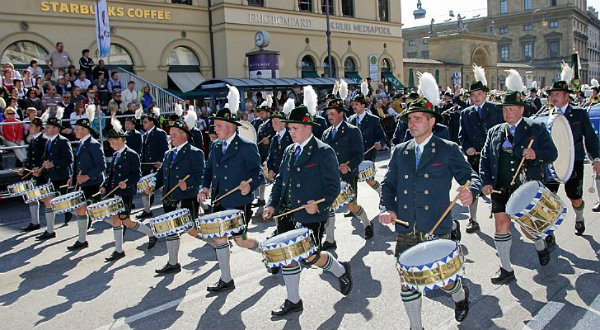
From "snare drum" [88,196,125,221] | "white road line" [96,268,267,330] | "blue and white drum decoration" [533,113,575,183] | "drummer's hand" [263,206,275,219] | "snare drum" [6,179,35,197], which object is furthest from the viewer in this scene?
"snare drum" [6,179,35,197]

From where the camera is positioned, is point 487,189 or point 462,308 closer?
point 462,308

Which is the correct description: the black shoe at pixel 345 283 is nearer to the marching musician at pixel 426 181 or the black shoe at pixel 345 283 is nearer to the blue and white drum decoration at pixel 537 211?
the marching musician at pixel 426 181

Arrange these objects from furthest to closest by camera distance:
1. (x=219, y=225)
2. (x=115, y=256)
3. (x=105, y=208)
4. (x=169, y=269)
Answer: (x=115, y=256) → (x=105, y=208) → (x=169, y=269) → (x=219, y=225)

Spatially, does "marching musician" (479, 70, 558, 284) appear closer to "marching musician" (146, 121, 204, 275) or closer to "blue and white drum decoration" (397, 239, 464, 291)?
"blue and white drum decoration" (397, 239, 464, 291)

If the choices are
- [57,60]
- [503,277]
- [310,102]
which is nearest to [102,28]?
[57,60]

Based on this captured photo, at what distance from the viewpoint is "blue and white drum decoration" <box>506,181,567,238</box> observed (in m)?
5.39

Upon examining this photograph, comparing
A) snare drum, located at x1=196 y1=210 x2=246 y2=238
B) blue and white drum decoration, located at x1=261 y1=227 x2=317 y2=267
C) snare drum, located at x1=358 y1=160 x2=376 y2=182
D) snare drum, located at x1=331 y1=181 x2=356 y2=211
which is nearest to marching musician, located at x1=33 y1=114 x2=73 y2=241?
snare drum, located at x1=196 y1=210 x2=246 y2=238

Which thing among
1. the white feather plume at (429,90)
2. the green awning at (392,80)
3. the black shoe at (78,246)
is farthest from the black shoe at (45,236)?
the green awning at (392,80)

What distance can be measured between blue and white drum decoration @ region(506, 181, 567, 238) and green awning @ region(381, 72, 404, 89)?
3250 centimetres

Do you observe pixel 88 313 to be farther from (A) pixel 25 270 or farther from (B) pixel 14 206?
(B) pixel 14 206

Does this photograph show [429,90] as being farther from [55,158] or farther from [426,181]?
[55,158]

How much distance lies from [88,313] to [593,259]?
20.1 ft

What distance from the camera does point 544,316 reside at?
5105 millimetres

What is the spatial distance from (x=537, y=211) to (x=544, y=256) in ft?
4.30
